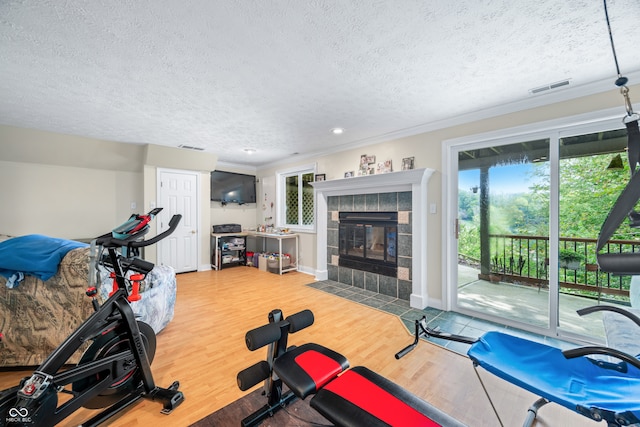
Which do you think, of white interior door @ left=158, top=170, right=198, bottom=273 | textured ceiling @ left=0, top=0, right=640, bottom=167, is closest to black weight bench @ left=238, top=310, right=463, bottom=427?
textured ceiling @ left=0, top=0, right=640, bottom=167

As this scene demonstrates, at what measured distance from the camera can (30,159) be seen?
396 cm

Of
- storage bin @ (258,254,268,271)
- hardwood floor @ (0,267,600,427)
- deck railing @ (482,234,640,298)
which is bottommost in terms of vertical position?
hardwood floor @ (0,267,600,427)

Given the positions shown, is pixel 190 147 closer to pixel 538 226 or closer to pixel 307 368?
pixel 307 368

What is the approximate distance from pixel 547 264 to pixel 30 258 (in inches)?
181

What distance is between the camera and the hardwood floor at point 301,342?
1.59 metres

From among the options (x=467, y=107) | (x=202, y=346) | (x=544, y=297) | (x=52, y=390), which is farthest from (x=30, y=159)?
(x=544, y=297)

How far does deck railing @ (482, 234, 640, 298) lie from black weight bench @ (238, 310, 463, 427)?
2267mm

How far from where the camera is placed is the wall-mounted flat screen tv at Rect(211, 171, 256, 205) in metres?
5.74

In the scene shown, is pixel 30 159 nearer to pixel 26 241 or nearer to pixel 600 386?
pixel 26 241

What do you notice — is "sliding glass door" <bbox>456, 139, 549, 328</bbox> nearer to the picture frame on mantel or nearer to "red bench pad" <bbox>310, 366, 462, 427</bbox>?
the picture frame on mantel

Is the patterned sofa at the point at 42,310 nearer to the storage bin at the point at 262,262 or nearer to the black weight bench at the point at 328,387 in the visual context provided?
the black weight bench at the point at 328,387

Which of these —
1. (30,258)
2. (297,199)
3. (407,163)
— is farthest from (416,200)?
(30,258)

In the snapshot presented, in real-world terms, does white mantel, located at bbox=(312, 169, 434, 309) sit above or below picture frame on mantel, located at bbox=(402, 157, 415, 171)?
below

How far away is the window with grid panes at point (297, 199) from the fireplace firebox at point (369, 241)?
3.50 ft
